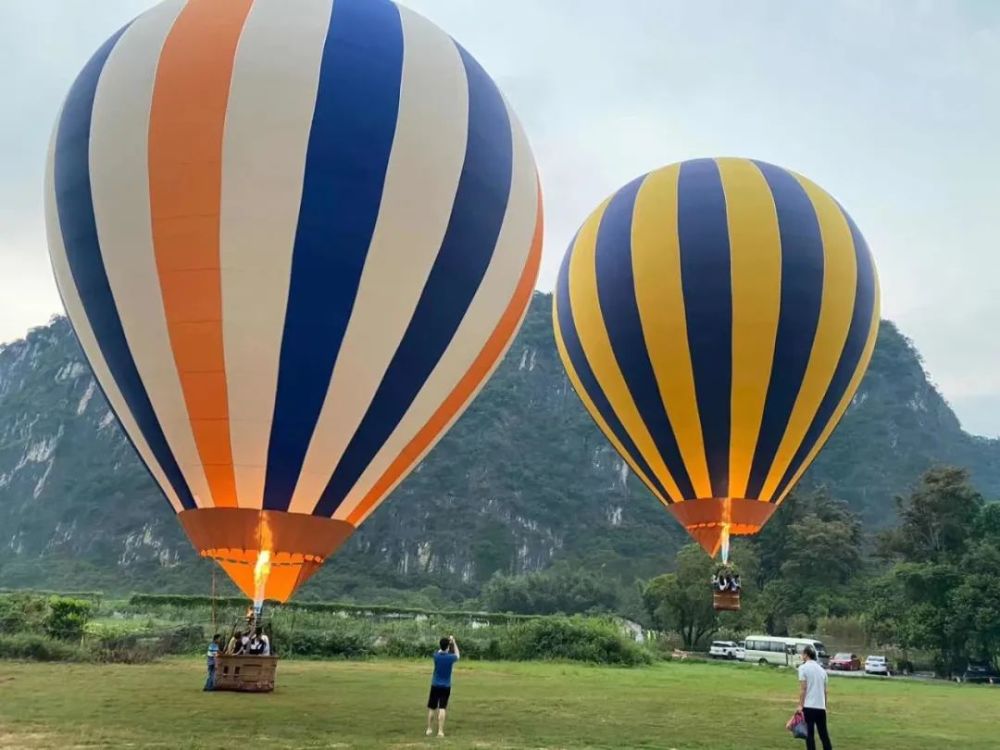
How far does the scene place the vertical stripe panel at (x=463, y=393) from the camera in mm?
8477

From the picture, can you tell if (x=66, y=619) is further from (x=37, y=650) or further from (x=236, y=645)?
(x=236, y=645)

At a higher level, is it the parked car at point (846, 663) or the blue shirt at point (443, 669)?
the blue shirt at point (443, 669)

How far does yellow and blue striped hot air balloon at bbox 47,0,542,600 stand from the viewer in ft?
24.3

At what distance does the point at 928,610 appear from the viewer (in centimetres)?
2778

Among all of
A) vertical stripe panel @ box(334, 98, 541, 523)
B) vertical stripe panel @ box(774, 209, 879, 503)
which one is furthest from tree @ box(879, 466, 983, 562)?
vertical stripe panel @ box(334, 98, 541, 523)

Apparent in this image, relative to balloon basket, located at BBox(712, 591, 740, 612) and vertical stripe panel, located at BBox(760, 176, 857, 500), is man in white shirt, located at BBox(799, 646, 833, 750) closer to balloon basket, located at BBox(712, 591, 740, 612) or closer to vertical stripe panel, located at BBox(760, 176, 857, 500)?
balloon basket, located at BBox(712, 591, 740, 612)

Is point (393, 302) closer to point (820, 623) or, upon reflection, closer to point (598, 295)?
point (598, 295)

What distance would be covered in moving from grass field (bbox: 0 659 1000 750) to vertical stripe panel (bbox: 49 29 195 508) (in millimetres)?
2113

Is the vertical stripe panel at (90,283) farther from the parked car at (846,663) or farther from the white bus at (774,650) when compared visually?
the parked car at (846,663)

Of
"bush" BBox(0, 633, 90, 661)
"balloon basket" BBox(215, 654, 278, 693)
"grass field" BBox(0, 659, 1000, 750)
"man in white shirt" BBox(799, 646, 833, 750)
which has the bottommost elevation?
"bush" BBox(0, 633, 90, 661)

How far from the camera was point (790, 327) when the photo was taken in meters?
11.6

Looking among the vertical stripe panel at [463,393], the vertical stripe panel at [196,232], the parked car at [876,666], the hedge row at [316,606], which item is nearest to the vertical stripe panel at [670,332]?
the vertical stripe panel at [463,393]

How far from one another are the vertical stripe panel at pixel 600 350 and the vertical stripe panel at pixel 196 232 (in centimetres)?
646

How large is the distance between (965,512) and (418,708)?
1230 inches
